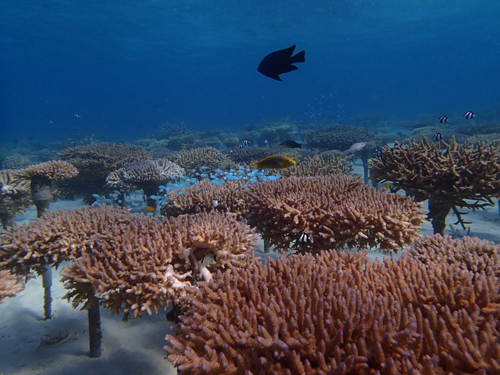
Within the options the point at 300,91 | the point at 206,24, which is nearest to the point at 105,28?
the point at 206,24

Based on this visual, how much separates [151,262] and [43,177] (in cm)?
587

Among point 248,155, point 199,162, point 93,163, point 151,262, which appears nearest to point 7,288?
point 151,262

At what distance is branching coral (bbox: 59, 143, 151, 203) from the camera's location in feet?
29.7

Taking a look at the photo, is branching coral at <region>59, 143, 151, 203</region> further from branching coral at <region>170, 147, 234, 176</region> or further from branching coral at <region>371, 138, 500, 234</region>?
branching coral at <region>371, 138, 500, 234</region>

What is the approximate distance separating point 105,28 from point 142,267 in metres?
65.0

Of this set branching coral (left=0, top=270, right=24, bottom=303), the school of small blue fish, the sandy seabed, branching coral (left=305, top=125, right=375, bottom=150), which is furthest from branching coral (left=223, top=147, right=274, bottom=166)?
branching coral (left=0, top=270, right=24, bottom=303)

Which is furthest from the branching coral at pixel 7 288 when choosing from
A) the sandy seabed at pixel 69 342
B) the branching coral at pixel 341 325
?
the branching coral at pixel 341 325

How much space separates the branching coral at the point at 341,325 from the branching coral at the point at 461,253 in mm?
525

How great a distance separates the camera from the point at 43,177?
6508mm

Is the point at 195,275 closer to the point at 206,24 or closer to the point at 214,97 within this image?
the point at 206,24

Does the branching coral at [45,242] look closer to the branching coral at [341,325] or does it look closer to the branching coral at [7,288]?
the branching coral at [7,288]

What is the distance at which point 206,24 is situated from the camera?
169ft

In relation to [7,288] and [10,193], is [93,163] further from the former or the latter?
[7,288]

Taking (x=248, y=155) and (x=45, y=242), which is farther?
(x=248, y=155)
